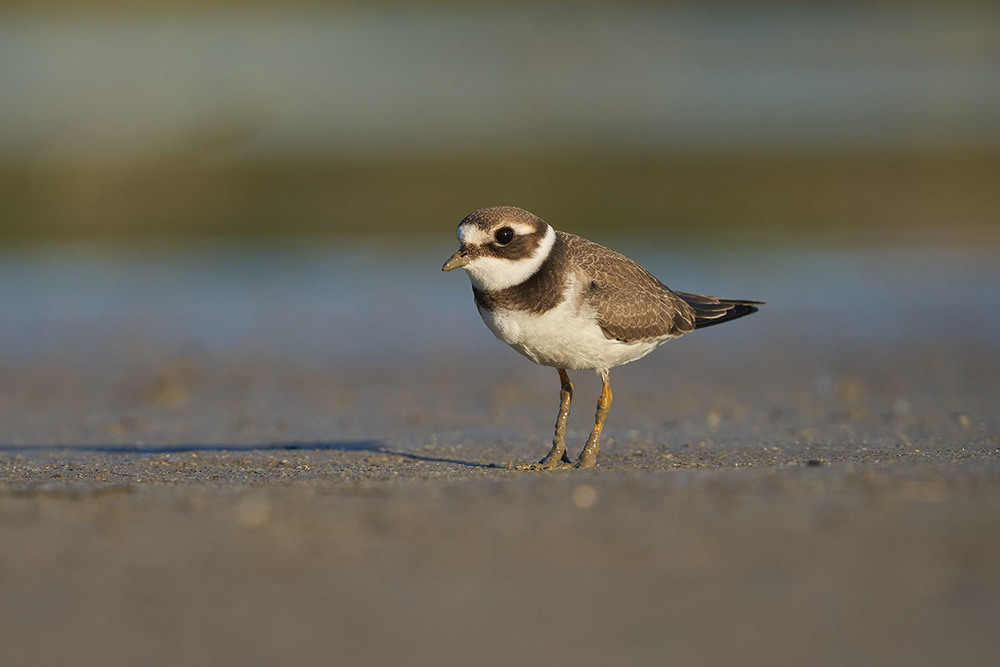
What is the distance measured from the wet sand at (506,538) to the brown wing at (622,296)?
2.18 feet

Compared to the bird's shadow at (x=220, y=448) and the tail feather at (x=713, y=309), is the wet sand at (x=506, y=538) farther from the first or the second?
the tail feather at (x=713, y=309)

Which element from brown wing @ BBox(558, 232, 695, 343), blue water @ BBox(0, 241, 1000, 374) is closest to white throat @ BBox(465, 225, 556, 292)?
brown wing @ BBox(558, 232, 695, 343)

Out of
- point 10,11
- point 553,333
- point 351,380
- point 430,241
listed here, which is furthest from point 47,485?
point 10,11

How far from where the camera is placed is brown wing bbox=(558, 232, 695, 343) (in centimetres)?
622

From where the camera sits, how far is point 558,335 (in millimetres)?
6059

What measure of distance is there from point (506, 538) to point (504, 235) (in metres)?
2.19

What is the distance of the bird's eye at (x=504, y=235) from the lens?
6113 millimetres

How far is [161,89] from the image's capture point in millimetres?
25500

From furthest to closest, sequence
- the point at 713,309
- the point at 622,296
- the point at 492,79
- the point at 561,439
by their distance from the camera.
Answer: the point at 492,79, the point at 713,309, the point at 561,439, the point at 622,296

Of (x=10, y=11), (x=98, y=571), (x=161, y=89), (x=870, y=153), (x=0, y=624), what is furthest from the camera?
(x=10, y=11)

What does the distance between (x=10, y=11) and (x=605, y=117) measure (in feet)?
57.2

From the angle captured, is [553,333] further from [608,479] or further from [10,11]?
[10,11]

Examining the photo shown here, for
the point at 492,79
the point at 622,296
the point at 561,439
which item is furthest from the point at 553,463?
the point at 492,79

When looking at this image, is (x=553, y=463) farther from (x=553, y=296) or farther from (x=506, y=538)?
(x=506, y=538)
